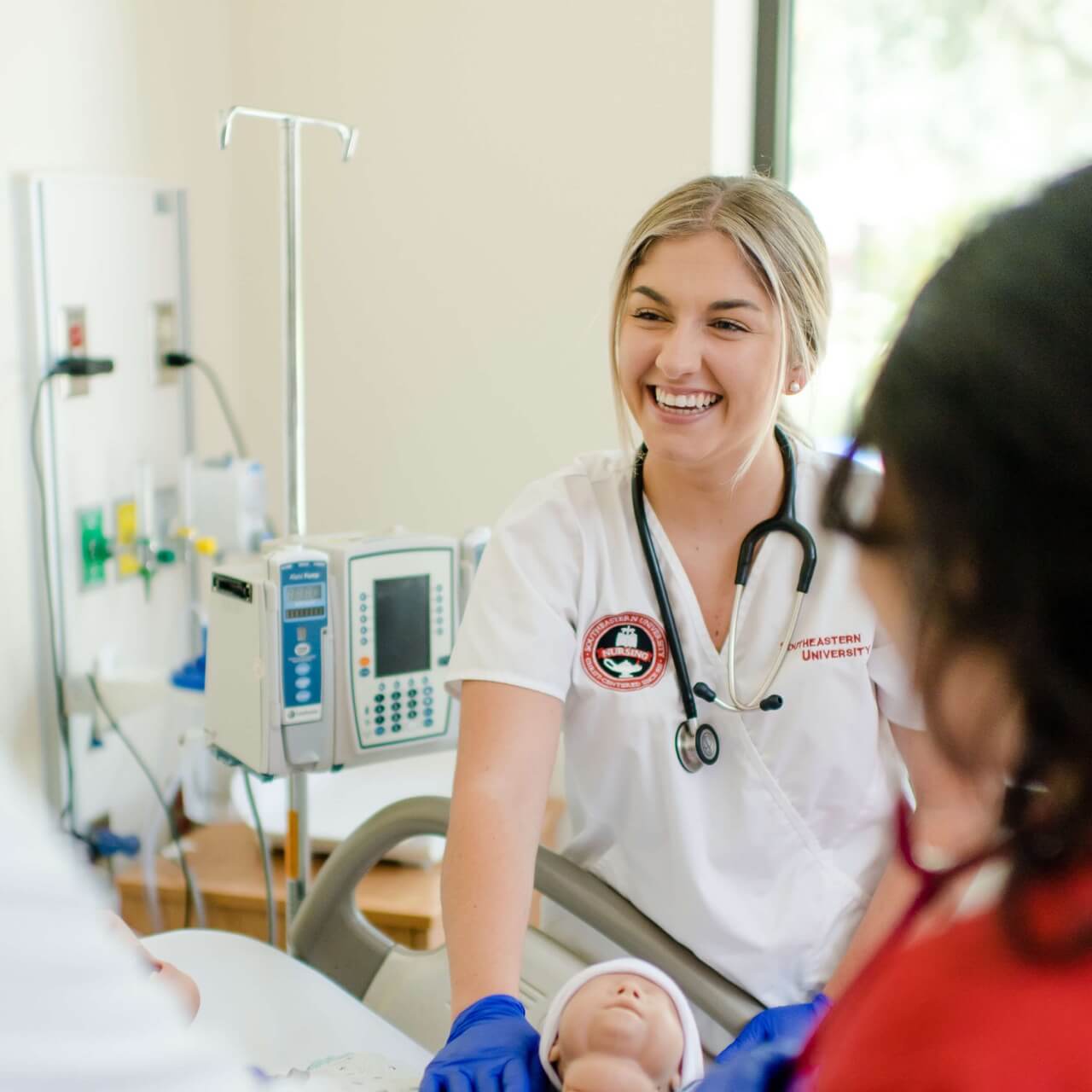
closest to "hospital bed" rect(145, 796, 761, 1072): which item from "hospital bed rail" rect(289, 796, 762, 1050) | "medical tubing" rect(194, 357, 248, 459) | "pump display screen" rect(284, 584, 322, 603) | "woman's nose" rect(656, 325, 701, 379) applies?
"hospital bed rail" rect(289, 796, 762, 1050)

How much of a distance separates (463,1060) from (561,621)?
50 cm

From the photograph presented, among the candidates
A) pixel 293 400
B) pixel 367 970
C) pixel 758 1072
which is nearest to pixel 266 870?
pixel 367 970

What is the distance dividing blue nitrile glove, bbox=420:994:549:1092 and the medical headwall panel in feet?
4.16

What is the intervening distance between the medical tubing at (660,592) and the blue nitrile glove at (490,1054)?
39cm

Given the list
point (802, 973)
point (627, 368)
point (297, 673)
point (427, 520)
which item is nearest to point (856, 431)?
point (627, 368)

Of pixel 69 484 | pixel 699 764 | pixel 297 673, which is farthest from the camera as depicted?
pixel 69 484

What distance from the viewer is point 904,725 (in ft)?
5.16

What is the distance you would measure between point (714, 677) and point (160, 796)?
1.35 meters

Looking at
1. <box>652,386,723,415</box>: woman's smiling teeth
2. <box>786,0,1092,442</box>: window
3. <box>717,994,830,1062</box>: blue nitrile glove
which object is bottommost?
<box>717,994,830,1062</box>: blue nitrile glove

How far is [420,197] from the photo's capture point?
289 centimetres

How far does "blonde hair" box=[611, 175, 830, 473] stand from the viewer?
1.54 m

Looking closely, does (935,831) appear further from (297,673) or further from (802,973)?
(297,673)

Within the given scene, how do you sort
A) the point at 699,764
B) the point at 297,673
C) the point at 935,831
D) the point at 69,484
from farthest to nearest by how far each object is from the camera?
the point at 69,484, the point at 297,673, the point at 699,764, the point at 935,831

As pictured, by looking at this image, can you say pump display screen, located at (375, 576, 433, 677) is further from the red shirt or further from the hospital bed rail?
the red shirt
